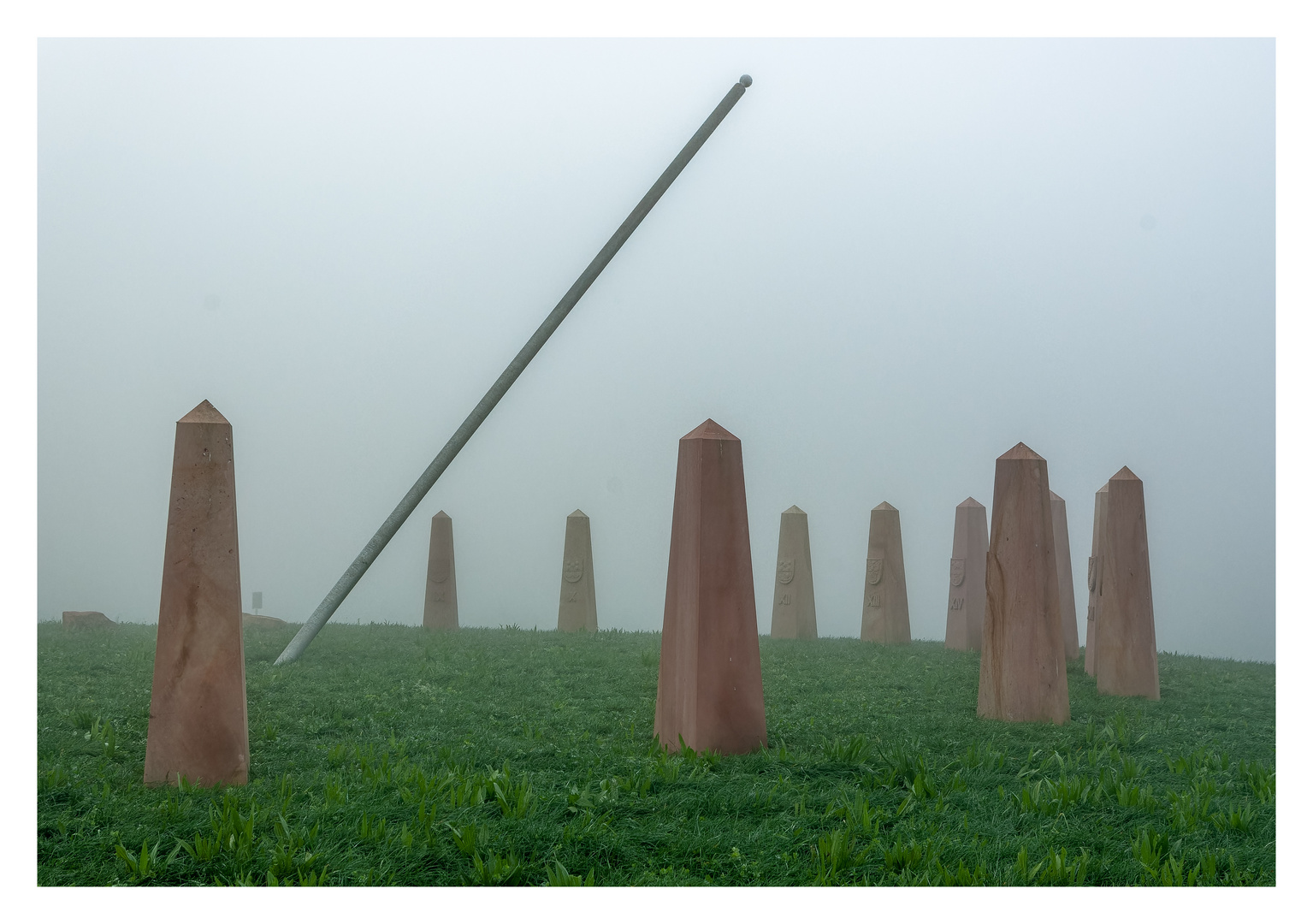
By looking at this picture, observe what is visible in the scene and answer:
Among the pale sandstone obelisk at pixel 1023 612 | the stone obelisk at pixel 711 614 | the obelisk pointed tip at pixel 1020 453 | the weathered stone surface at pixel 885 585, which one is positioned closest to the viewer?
the stone obelisk at pixel 711 614

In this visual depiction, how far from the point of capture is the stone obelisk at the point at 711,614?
5082mm

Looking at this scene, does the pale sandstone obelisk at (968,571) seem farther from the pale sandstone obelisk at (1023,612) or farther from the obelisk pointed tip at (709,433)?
the obelisk pointed tip at (709,433)

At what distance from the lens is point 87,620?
1134 cm

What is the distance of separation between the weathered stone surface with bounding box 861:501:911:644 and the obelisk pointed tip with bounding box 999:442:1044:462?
5.88 meters

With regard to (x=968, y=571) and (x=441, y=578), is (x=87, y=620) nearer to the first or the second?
(x=441, y=578)

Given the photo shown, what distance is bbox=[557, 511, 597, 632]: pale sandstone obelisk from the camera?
12930 millimetres

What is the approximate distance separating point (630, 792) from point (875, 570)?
28.7 ft

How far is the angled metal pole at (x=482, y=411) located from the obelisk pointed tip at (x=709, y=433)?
3.32m

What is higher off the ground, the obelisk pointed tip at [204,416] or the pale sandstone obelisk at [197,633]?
the obelisk pointed tip at [204,416]

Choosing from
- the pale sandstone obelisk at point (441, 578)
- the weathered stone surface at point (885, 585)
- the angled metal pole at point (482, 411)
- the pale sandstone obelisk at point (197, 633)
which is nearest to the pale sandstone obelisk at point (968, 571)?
the weathered stone surface at point (885, 585)

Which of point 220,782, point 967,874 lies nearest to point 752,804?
point 967,874

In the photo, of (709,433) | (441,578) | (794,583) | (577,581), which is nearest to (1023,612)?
(709,433)

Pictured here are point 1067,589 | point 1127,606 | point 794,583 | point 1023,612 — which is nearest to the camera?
point 1023,612

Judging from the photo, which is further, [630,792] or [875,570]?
[875,570]
